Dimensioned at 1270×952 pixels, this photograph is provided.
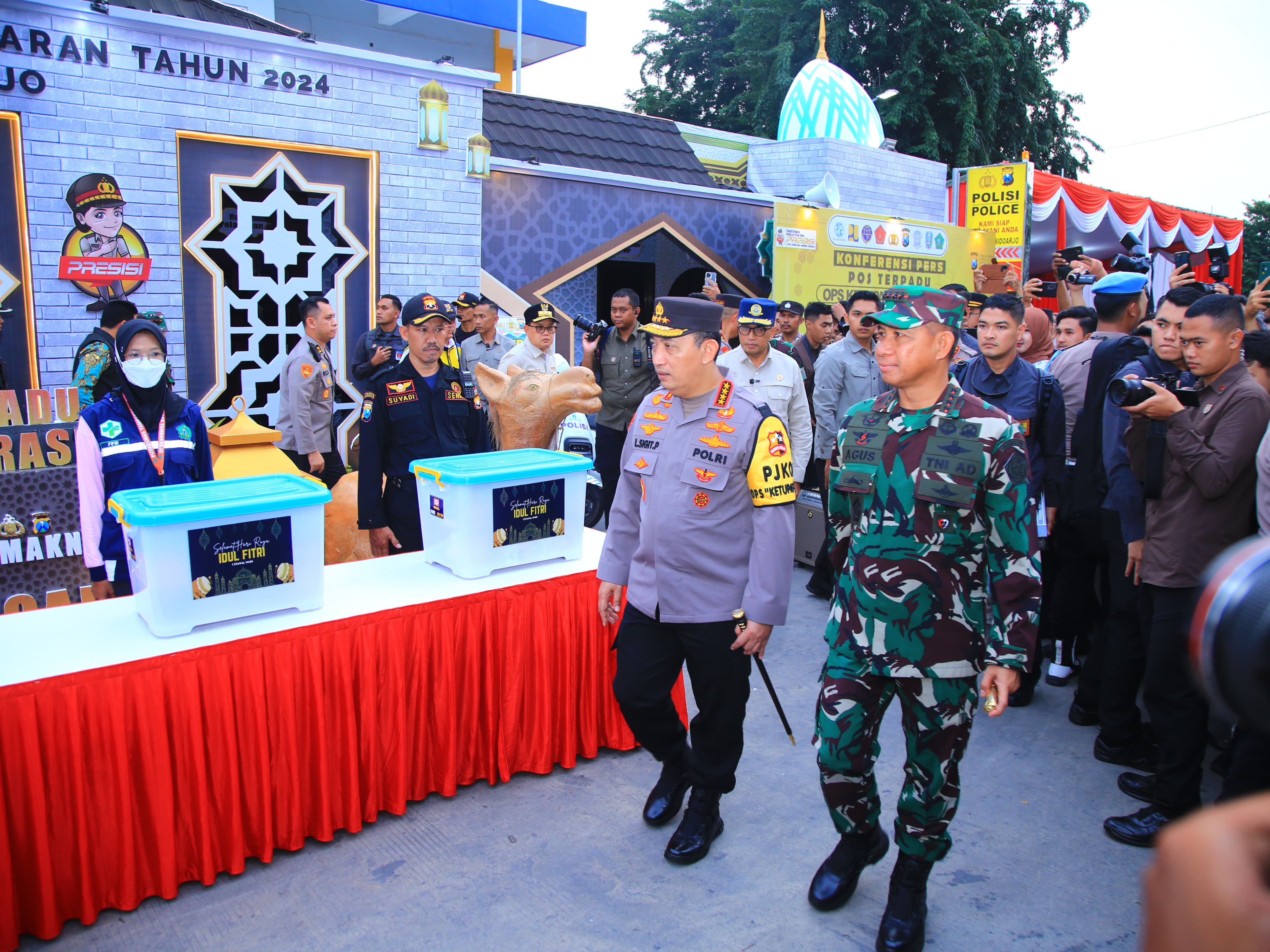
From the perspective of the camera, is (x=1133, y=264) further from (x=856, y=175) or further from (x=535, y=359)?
(x=856, y=175)

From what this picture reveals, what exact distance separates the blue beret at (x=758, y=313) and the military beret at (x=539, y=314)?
1.49 metres

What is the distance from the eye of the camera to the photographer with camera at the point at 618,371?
6.33 metres

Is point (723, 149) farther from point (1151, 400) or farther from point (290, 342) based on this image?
point (1151, 400)

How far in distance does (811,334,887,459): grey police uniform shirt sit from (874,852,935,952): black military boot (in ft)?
12.1

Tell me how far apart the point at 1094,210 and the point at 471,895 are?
678 inches

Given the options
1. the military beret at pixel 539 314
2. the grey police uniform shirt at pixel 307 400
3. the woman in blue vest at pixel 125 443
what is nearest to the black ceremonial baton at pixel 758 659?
the woman in blue vest at pixel 125 443

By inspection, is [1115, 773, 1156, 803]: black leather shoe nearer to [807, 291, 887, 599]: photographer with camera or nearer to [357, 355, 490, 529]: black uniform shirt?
[807, 291, 887, 599]: photographer with camera

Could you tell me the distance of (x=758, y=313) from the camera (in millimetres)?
5645

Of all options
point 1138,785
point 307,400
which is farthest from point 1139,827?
point 307,400

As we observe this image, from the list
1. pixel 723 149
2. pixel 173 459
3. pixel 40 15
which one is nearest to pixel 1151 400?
pixel 173 459

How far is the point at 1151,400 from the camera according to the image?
297cm

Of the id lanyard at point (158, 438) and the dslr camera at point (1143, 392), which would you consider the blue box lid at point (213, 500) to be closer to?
the id lanyard at point (158, 438)

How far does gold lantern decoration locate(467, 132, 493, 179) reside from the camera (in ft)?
25.9

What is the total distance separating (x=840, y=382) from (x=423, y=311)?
307 centimetres
